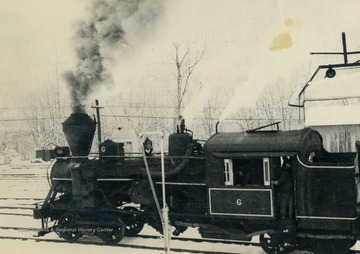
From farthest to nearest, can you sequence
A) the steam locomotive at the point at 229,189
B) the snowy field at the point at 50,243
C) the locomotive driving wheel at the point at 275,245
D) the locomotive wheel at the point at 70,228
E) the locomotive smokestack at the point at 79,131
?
the locomotive wheel at the point at 70,228
the locomotive smokestack at the point at 79,131
the snowy field at the point at 50,243
the locomotive driving wheel at the point at 275,245
the steam locomotive at the point at 229,189

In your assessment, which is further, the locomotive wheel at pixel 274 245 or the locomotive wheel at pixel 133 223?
the locomotive wheel at pixel 133 223

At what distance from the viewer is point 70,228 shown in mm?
9344

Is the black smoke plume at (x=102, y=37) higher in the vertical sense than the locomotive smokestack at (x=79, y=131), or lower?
higher

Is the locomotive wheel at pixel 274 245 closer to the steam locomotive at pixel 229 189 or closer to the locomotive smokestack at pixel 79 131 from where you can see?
the steam locomotive at pixel 229 189

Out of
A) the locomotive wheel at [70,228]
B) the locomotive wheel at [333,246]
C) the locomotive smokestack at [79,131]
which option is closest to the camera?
the locomotive wheel at [333,246]

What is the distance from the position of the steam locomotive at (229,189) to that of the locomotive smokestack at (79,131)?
0.8 inches

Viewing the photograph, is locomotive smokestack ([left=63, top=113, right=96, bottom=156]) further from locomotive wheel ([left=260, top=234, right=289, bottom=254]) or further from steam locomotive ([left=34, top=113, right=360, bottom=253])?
locomotive wheel ([left=260, top=234, right=289, bottom=254])

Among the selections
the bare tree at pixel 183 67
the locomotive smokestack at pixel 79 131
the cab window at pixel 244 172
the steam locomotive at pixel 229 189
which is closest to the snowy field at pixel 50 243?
the steam locomotive at pixel 229 189

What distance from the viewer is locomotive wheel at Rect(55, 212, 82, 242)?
930cm

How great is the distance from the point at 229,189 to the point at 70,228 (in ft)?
13.3

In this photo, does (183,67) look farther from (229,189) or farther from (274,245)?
(274,245)

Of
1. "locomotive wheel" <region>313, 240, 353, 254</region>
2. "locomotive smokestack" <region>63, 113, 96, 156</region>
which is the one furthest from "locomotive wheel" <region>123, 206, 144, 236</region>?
"locomotive wheel" <region>313, 240, 353, 254</region>

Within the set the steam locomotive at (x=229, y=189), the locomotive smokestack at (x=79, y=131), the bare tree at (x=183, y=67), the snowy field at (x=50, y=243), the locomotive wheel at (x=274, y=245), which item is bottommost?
the snowy field at (x=50, y=243)

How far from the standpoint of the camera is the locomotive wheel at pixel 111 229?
8.98 meters
